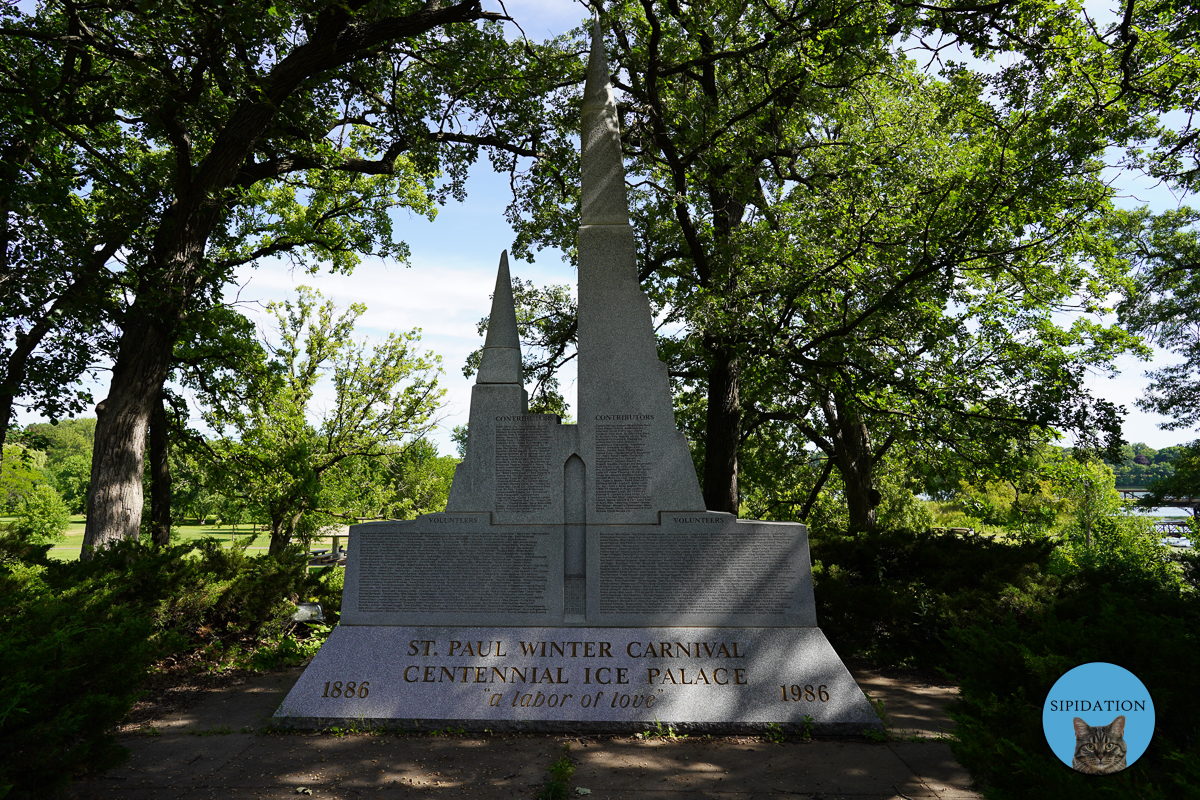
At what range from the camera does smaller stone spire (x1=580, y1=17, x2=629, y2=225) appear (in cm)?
743

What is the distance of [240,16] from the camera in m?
6.97

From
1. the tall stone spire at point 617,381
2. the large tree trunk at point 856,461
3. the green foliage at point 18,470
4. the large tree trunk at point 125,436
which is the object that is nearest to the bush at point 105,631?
the large tree trunk at point 125,436

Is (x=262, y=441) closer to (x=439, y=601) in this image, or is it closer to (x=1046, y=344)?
(x=439, y=601)

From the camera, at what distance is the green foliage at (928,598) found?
7887mm

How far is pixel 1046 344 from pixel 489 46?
441 inches

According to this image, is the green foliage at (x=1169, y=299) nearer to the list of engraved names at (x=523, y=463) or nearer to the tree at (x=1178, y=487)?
the tree at (x=1178, y=487)

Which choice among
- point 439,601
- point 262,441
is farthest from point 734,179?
point 262,441

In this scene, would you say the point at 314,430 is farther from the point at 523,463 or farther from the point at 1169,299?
the point at 1169,299

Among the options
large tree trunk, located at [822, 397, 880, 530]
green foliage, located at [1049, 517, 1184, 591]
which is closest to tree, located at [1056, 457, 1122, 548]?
green foliage, located at [1049, 517, 1184, 591]

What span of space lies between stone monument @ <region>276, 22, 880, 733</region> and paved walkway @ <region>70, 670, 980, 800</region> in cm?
33

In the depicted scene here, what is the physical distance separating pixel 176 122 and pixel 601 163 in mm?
7028

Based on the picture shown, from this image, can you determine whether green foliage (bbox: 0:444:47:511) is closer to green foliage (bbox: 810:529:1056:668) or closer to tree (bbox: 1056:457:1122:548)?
green foliage (bbox: 810:529:1056:668)

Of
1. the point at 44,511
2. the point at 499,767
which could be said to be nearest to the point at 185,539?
the point at 44,511

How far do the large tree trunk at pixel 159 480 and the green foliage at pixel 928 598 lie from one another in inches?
508
